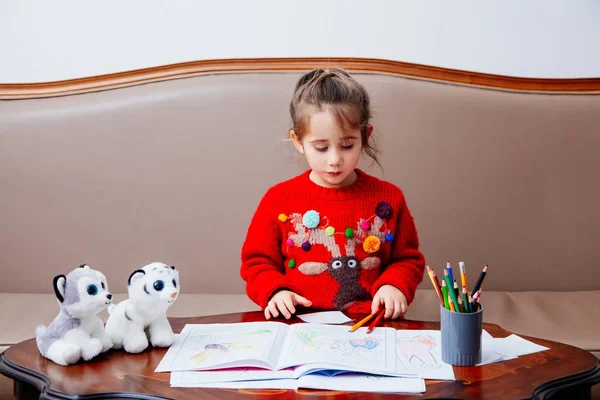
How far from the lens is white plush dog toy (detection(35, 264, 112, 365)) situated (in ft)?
3.84

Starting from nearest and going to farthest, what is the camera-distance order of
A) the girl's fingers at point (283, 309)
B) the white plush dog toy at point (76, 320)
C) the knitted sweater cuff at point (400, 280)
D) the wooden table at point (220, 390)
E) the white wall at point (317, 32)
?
the wooden table at point (220, 390)
the white plush dog toy at point (76, 320)
the girl's fingers at point (283, 309)
the knitted sweater cuff at point (400, 280)
the white wall at point (317, 32)

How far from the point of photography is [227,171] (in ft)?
7.15

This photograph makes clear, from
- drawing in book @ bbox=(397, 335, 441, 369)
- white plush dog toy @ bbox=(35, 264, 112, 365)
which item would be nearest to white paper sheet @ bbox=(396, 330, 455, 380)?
drawing in book @ bbox=(397, 335, 441, 369)

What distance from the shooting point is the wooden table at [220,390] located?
1061 millimetres

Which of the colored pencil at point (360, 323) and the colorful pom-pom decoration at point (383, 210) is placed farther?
the colorful pom-pom decoration at point (383, 210)

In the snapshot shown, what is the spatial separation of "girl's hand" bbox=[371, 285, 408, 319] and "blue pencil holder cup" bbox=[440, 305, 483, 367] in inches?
9.8

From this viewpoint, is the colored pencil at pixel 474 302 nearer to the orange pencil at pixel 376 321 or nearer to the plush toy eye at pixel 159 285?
the orange pencil at pixel 376 321

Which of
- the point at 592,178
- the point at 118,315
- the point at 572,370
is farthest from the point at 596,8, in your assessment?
the point at 118,315

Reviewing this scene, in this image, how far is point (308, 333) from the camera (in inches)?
50.4

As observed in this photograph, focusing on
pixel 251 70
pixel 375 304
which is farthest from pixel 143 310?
pixel 251 70

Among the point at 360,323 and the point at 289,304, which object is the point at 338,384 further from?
the point at 289,304

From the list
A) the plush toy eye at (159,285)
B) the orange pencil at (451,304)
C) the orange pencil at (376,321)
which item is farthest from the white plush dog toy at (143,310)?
the orange pencil at (451,304)

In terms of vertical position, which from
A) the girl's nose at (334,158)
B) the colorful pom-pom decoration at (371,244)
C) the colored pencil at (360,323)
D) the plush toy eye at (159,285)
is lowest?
the colored pencil at (360,323)

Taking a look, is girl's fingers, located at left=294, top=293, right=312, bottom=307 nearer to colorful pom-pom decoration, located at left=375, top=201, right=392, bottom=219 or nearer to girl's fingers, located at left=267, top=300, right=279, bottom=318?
girl's fingers, located at left=267, top=300, right=279, bottom=318
